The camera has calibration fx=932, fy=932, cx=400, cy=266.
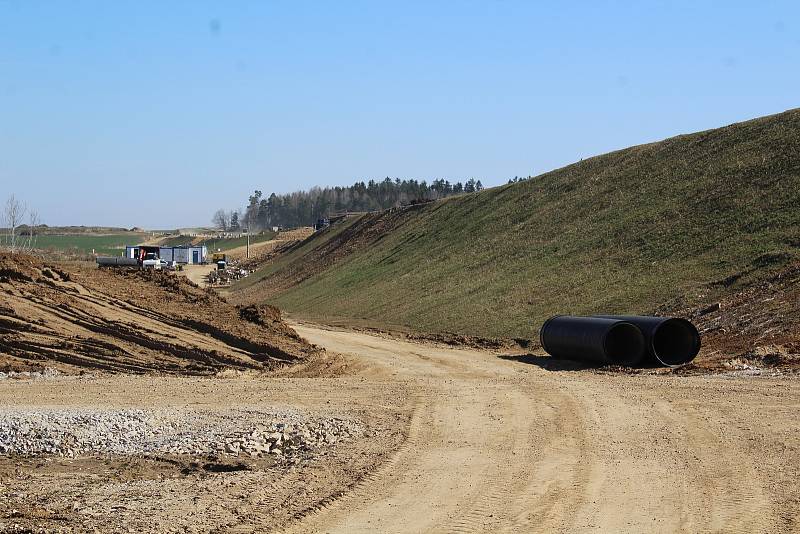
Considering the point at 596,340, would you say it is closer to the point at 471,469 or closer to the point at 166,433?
the point at 471,469

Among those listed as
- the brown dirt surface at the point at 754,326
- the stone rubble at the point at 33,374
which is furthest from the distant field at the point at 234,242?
the stone rubble at the point at 33,374

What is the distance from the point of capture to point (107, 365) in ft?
87.2

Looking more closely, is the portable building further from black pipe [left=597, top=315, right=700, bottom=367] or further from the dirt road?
the dirt road

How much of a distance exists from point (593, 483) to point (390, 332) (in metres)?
30.5

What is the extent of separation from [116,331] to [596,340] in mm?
14620

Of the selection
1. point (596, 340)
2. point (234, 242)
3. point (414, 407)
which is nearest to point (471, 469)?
point (414, 407)

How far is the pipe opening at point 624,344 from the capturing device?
28.5 meters

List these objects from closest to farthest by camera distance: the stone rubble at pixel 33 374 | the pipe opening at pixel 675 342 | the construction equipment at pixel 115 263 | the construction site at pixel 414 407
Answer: the construction site at pixel 414 407, the stone rubble at pixel 33 374, the pipe opening at pixel 675 342, the construction equipment at pixel 115 263

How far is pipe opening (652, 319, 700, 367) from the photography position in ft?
93.3

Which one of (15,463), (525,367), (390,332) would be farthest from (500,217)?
(15,463)

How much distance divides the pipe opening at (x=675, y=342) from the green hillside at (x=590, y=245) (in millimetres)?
7465

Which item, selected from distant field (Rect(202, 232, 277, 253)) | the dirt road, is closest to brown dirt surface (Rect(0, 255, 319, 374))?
the dirt road

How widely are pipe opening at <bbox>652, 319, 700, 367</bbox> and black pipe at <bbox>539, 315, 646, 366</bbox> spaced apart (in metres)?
0.78

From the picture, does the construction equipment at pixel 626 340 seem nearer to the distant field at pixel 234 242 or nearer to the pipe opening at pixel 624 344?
the pipe opening at pixel 624 344
